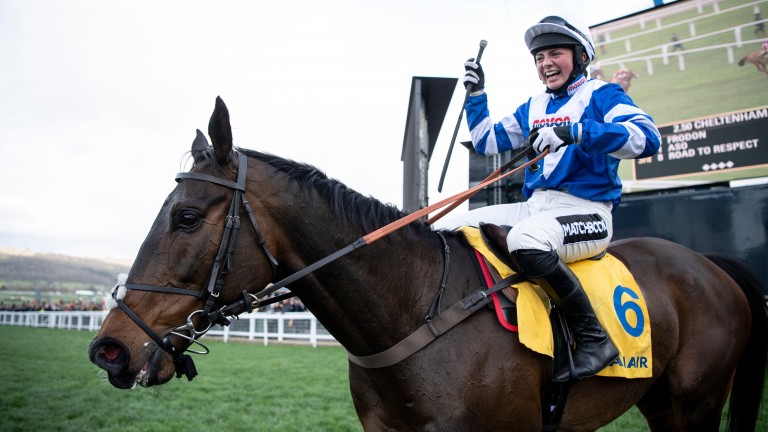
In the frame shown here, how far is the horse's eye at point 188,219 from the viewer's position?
2039 millimetres

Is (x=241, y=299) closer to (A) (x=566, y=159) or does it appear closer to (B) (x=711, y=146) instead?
(A) (x=566, y=159)

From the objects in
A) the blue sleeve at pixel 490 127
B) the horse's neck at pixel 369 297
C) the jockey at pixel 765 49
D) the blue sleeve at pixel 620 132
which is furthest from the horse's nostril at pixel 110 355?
the jockey at pixel 765 49

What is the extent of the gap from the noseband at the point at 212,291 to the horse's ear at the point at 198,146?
6.5 inches

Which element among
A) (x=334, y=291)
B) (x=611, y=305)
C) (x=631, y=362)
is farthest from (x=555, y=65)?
(x=334, y=291)

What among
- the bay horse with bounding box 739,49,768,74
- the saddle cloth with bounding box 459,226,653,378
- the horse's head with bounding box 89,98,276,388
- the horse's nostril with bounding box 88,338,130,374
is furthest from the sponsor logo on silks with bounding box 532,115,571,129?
the bay horse with bounding box 739,49,768,74

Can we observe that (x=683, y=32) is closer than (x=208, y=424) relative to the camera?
No

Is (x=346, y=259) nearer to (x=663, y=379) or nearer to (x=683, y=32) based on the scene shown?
(x=663, y=379)

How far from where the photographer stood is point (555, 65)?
9.96 feet

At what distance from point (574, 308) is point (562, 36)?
5.58 feet

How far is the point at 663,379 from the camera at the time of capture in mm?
3230

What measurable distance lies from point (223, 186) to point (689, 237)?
8127 mm

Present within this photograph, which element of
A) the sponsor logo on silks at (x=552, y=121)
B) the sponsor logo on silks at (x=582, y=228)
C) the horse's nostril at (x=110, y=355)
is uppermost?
the sponsor logo on silks at (x=552, y=121)

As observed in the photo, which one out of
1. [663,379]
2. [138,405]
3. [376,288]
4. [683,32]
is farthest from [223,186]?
[683,32]

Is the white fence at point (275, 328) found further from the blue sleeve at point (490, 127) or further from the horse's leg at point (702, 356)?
the horse's leg at point (702, 356)
